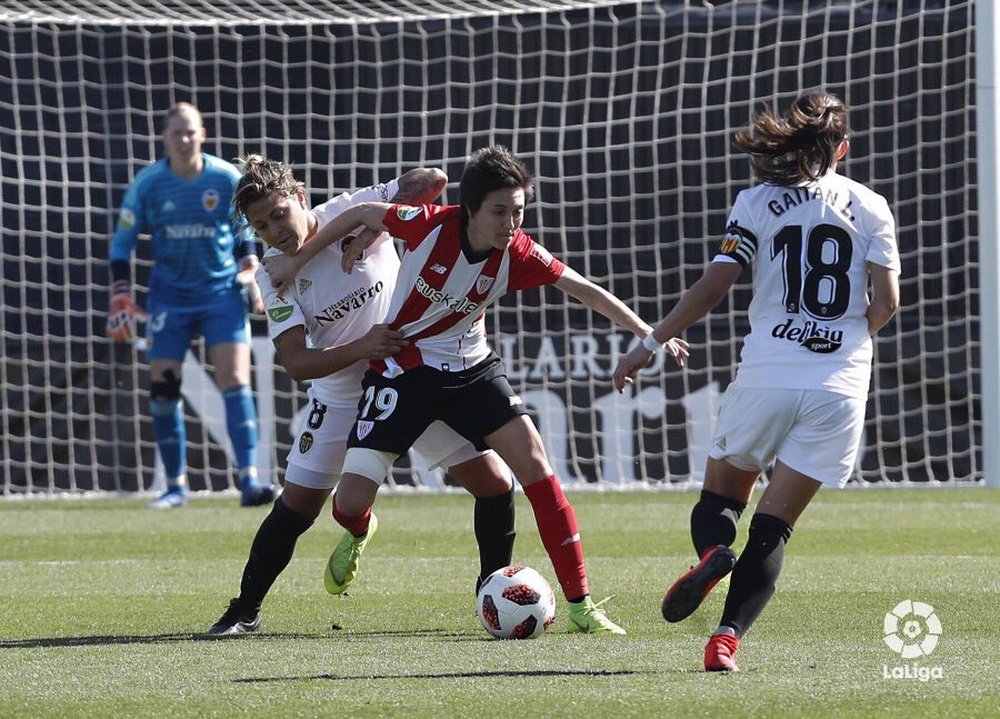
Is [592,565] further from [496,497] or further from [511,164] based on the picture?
[511,164]

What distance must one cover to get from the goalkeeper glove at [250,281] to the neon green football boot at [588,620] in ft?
15.3

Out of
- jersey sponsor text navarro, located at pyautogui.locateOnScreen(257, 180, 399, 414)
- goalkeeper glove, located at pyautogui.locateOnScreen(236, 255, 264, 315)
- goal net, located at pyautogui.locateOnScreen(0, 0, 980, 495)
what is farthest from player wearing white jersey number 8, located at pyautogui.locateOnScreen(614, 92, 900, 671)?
goal net, located at pyautogui.locateOnScreen(0, 0, 980, 495)

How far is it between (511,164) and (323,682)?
163cm

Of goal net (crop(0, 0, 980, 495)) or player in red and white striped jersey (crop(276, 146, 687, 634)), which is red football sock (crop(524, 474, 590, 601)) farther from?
goal net (crop(0, 0, 980, 495))

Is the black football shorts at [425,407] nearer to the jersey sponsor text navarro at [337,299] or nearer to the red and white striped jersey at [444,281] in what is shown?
the red and white striped jersey at [444,281]

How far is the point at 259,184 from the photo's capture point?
5.04m

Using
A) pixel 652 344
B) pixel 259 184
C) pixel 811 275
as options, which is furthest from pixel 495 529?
pixel 811 275

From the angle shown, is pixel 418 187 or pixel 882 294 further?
pixel 418 187

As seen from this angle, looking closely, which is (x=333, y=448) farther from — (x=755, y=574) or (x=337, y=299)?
(x=755, y=574)

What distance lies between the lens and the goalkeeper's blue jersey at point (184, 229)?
30.9 ft

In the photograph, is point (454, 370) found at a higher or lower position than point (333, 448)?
higher

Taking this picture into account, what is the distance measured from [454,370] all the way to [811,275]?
1.31 metres

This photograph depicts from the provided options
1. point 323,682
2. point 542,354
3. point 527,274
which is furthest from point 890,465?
point 323,682

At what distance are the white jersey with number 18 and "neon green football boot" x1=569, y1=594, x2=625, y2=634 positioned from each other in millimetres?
1082
